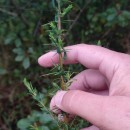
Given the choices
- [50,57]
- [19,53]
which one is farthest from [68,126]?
[19,53]

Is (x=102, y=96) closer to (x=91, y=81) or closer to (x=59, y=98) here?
(x=59, y=98)

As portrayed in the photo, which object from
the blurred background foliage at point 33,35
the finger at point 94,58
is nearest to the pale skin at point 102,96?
the finger at point 94,58

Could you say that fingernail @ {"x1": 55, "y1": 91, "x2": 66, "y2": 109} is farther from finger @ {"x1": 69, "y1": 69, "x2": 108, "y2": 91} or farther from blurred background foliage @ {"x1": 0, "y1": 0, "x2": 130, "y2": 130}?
blurred background foliage @ {"x1": 0, "y1": 0, "x2": 130, "y2": 130}

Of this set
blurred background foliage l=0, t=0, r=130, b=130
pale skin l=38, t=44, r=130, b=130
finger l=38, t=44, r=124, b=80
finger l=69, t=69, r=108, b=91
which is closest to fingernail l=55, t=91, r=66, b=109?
pale skin l=38, t=44, r=130, b=130

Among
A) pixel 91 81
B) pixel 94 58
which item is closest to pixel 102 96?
pixel 94 58

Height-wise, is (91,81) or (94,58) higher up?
(94,58)

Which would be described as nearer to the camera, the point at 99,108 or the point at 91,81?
the point at 99,108
